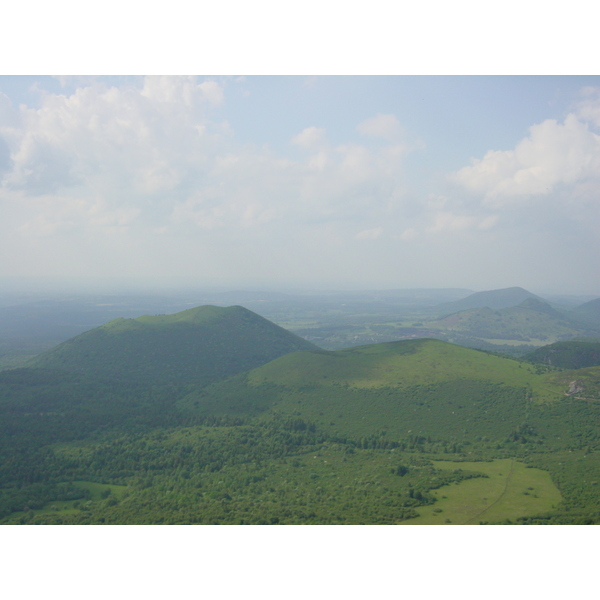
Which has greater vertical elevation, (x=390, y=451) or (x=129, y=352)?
(x=129, y=352)

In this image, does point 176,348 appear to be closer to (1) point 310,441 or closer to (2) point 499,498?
(1) point 310,441

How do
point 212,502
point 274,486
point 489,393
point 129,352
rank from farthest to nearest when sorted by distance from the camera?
1. point 129,352
2. point 489,393
3. point 274,486
4. point 212,502

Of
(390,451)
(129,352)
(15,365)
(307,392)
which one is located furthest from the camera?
(15,365)

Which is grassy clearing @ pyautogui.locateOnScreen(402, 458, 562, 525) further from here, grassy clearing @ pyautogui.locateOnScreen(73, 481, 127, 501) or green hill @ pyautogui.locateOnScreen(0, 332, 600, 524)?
grassy clearing @ pyautogui.locateOnScreen(73, 481, 127, 501)

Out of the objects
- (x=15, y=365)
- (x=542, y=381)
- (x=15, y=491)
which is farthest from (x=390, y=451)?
(x=15, y=365)

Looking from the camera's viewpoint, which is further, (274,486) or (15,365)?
(15,365)

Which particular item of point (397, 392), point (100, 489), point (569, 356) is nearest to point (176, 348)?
point (397, 392)

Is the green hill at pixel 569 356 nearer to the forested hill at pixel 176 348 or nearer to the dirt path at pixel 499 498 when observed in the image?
the dirt path at pixel 499 498

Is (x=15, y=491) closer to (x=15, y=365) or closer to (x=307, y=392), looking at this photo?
(x=307, y=392)
